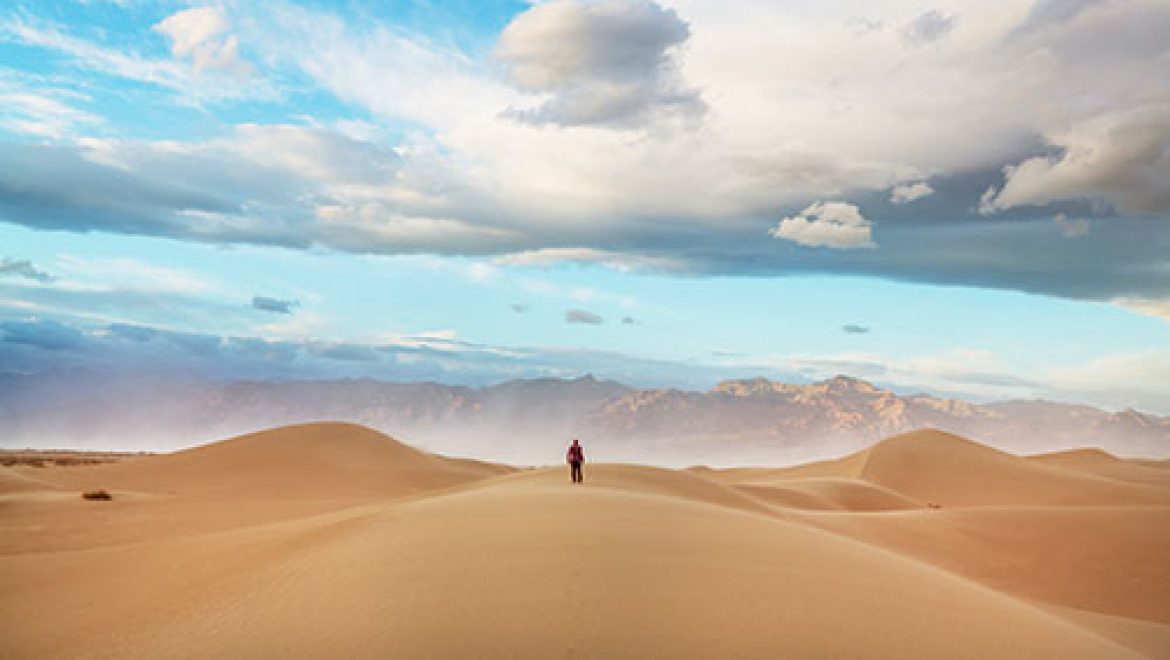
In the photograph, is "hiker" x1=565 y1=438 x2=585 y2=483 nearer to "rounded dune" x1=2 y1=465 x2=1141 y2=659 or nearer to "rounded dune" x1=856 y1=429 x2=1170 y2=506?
"rounded dune" x1=2 y1=465 x2=1141 y2=659

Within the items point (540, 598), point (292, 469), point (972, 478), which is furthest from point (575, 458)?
point (972, 478)

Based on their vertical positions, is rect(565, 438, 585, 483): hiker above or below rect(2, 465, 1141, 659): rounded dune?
above

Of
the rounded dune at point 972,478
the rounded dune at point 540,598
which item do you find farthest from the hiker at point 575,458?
the rounded dune at point 972,478

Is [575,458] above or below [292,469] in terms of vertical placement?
above

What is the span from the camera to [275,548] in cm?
1565

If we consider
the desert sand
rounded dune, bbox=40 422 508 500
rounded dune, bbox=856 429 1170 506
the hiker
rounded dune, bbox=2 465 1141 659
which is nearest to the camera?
rounded dune, bbox=2 465 1141 659

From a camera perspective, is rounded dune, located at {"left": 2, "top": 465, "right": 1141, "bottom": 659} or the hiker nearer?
rounded dune, located at {"left": 2, "top": 465, "right": 1141, "bottom": 659}

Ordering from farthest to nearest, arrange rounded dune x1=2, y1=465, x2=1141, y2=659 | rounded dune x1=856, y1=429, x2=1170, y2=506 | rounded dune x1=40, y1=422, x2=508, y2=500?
rounded dune x1=856, y1=429, x2=1170, y2=506 → rounded dune x1=40, y1=422, x2=508, y2=500 → rounded dune x1=2, y1=465, x2=1141, y2=659

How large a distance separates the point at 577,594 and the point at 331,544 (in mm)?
5548

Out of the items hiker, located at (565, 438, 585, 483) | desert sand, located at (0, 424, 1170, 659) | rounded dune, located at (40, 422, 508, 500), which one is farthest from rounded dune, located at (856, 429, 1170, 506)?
hiker, located at (565, 438, 585, 483)

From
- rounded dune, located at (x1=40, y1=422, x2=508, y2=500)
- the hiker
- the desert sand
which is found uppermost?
the hiker

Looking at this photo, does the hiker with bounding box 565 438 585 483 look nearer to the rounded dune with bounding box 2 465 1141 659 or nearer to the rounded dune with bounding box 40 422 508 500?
the rounded dune with bounding box 2 465 1141 659

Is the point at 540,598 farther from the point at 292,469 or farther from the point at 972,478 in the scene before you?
the point at 972,478

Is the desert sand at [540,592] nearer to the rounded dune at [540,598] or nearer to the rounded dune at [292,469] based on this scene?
the rounded dune at [540,598]
